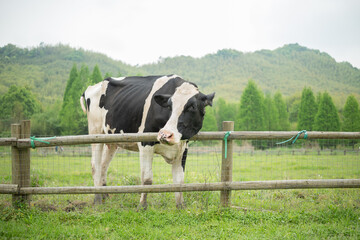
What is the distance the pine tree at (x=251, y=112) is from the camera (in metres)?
39.9

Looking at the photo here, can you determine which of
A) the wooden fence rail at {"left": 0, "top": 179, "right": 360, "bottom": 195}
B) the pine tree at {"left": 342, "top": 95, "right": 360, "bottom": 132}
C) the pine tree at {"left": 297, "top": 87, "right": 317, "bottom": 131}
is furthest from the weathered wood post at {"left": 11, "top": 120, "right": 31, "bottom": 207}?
the pine tree at {"left": 297, "top": 87, "right": 317, "bottom": 131}

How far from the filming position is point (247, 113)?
1597 inches

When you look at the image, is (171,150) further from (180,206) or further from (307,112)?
(307,112)

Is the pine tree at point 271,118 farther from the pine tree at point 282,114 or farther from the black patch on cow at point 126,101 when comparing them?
the black patch on cow at point 126,101

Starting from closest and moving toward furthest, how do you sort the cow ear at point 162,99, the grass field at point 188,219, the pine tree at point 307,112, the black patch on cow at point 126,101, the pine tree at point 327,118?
the grass field at point 188,219 < the cow ear at point 162,99 < the black patch on cow at point 126,101 < the pine tree at point 327,118 < the pine tree at point 307,112

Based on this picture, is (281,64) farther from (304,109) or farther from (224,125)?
(224,125)

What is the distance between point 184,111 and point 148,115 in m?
0.99

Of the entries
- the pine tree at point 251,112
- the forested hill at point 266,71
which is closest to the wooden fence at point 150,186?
the pine tree at point 251,112

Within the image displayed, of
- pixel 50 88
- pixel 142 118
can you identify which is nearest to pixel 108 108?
pixel 142 118

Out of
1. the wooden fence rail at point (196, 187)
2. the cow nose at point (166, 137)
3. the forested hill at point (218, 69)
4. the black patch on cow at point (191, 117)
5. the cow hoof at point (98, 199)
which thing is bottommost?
the cow hoof at point (98, 199)

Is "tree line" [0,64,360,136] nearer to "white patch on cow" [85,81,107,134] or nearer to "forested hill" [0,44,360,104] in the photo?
"forested hill" [0,44,360,104]

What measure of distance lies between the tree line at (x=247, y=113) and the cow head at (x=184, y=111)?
33669 mm

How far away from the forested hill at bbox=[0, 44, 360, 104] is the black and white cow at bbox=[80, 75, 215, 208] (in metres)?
72.0

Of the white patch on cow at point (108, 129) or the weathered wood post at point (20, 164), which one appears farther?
the white patch on cow at point (108, 129)
